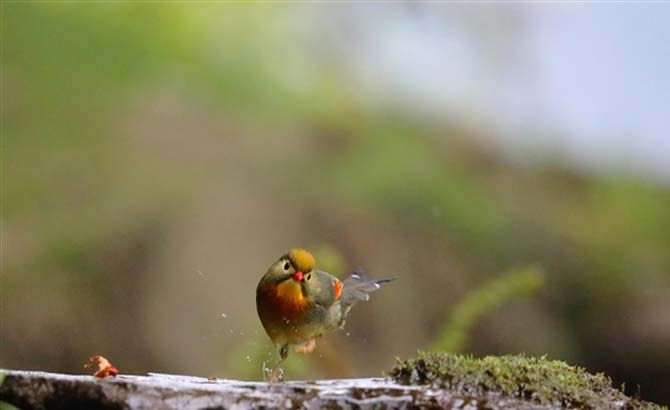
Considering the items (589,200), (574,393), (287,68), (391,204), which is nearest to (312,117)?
(287,68)

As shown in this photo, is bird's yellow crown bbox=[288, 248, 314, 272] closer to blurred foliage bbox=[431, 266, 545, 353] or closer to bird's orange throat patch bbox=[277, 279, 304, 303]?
bird's orange throat patch bbox=[277, 279, 304, 303]

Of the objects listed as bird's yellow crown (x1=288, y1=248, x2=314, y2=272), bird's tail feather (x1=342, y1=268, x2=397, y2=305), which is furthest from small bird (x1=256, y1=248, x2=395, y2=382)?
bird's tail feather (x1=342, y1=268, x2=397, y2=305)

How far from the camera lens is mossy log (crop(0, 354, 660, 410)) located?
6.98 ft

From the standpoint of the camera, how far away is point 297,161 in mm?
7477

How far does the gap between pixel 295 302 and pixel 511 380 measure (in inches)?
31.1

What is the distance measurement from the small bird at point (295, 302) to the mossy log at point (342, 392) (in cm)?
51

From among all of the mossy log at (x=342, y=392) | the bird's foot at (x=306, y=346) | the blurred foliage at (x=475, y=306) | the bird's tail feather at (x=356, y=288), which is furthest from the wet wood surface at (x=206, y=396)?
the blurred foliage at (x=475, y=306)

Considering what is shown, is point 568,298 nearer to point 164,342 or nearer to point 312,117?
point 312,117

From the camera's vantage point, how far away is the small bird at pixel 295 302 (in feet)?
9.29

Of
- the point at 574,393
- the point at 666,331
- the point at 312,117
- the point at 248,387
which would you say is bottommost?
the point at 248,387

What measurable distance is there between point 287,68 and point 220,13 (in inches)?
27.2

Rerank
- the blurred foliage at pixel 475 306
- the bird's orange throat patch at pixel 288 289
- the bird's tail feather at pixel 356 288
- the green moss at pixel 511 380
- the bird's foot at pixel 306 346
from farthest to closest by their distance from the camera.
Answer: the blurred foliage at pixel 475 306 → the bird's tail feather at pixel 356 288 → the bird's foot at pixel 306 346 → the bird's orange throat patch at pixel 288 289 → the green moss at pixel 511 380

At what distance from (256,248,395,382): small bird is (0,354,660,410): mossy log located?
51cm

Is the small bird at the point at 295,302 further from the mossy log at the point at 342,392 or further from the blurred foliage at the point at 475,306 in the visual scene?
the blurred foliage at the point at 475,306
